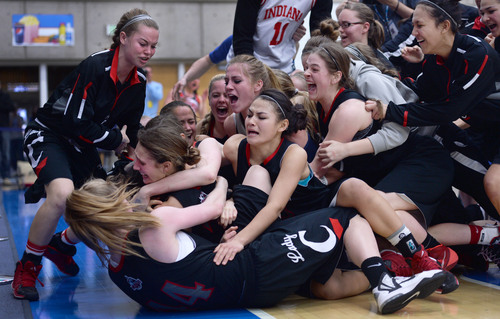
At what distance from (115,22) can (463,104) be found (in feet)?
41.7

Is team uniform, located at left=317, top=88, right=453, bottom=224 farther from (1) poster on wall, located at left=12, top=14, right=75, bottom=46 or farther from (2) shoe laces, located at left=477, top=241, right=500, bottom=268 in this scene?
A: (1) poster on wall, located at left=12, top=14, right=75, bottom=46

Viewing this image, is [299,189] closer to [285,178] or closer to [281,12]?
[285,178]

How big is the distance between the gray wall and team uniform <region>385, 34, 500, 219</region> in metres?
11.8

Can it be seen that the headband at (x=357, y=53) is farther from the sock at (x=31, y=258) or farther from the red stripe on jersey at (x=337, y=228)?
the sock at (x=31, y=258)

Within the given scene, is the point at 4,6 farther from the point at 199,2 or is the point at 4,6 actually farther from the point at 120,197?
the point at 120,197

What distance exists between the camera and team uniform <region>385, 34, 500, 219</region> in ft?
10.7

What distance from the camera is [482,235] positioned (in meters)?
3.60

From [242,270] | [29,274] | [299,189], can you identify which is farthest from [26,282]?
[299,189]

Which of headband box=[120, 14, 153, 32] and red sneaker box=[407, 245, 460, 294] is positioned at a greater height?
headband box=[120, 14, 153, 32]

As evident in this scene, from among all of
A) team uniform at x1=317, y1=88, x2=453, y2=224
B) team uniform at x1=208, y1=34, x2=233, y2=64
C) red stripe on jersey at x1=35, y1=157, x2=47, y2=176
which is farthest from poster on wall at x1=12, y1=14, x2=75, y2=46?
team uniform at x1=317, y1=88, x2=453, y2=224

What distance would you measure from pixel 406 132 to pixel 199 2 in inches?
488

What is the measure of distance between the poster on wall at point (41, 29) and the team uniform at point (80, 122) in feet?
38.1

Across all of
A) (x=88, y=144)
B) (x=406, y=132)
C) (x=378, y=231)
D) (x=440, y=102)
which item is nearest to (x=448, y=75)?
(x=440, y=102)

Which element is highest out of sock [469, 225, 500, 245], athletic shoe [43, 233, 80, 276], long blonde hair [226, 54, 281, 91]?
long blonde hair [226, 54, 281, 91]
